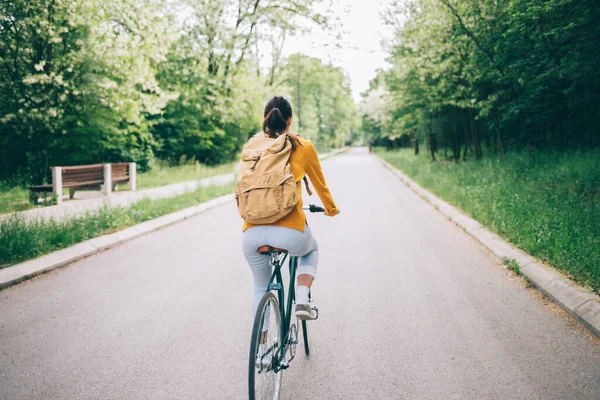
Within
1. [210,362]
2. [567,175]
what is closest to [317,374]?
[210,362]

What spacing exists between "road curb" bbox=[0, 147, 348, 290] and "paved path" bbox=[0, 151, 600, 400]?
174mm

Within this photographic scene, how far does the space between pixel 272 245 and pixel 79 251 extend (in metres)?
5.21

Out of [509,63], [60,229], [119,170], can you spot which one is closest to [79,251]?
[60,229]

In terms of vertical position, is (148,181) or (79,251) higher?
(79,251)

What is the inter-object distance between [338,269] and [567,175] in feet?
24.8

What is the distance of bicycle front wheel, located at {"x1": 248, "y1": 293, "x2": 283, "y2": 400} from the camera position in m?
2.60

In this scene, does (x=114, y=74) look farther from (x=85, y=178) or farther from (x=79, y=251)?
(x=79, y=251)

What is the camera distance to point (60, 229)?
7.44 meters

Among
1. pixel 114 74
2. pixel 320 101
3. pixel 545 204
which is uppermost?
pixel 320 101

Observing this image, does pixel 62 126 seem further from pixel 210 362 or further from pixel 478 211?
pixel 210 362

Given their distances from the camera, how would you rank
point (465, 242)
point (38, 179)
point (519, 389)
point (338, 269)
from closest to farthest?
point (519, 389), point (338, 269), point (465, 242), point (38, 179)

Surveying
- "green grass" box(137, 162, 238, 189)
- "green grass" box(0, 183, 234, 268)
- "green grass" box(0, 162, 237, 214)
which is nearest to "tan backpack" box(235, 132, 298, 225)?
"green grass" box(0, 183, 234, 268)

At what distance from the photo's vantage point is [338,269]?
6.30 metres

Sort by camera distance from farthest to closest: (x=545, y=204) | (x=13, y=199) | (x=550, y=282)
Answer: (x=13, y=199)
(x=545, y=204)
(x=550, y=282)
